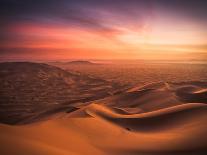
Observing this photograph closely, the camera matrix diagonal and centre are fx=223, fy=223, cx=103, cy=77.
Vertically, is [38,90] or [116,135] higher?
[116,135]

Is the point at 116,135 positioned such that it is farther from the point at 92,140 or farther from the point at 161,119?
the point at 161,119

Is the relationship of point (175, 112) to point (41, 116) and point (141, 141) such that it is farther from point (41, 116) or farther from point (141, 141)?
point (41, 116)

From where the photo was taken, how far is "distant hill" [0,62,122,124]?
6557mm

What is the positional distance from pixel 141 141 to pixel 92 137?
72 centimetres

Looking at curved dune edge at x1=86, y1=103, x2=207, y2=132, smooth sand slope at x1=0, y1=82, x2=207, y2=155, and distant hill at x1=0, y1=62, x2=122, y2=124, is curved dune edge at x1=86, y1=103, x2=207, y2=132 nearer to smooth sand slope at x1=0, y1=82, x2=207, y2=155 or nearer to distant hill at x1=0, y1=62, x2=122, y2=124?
smooth sand slope at x1=0, y1=82, x2=207, y2=155

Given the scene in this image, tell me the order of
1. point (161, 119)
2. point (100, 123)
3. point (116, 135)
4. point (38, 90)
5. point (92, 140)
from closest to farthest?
point (92, 140), point (116, 135), point (100, 123), point (161, 119), point (38, 90)

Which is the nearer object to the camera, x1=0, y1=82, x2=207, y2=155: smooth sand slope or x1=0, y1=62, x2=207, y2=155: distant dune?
x1=0, y1=82, x2=207, y2=155: smooth sand slope

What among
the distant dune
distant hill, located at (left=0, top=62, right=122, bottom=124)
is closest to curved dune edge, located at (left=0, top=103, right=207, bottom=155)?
the distant dune

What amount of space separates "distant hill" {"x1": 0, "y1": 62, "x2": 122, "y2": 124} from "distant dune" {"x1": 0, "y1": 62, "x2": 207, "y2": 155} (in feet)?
0.09

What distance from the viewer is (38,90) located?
9.55 m

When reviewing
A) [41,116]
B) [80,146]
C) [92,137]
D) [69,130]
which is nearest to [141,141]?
[92,137]

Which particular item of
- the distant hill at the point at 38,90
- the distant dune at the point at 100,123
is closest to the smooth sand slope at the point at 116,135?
the distant dune at the point at 100,123

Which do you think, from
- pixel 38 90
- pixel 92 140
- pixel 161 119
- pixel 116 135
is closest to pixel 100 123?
pixel 116 135

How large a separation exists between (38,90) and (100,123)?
19.6ft
